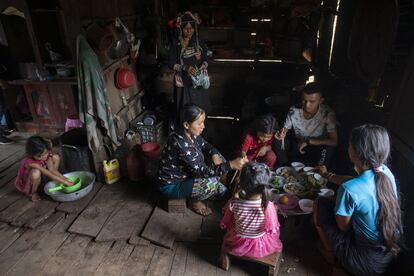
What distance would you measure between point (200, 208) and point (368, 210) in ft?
5.62

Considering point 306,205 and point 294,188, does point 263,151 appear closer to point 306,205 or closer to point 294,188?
point 294,188

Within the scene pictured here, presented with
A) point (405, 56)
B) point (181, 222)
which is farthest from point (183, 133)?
point (405, 56)

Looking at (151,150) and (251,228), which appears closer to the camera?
(251,228)

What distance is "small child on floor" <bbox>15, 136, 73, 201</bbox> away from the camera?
3484 mm

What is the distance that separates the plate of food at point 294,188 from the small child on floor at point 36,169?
98.9 inches

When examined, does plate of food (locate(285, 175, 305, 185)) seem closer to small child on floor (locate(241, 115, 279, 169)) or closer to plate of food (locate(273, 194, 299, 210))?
plate of food (locate(273, 194, 299, 210))

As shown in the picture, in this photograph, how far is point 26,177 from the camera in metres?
3.62

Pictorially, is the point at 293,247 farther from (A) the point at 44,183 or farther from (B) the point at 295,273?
(A) the point at 44,183

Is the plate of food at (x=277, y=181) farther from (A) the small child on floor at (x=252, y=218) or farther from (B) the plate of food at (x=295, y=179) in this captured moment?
(A) the small child on floor at (x=252, y=218)

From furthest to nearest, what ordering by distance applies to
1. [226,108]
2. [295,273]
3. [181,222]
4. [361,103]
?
[226,108], [361,103], [181,222], [295,273]

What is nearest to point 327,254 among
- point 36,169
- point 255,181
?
point 255,181

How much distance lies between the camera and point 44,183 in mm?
3744

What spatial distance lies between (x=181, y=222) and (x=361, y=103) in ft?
8.93

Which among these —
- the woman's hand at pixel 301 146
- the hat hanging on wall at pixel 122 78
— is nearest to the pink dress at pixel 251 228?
the woman's hand at pixel 301 146
